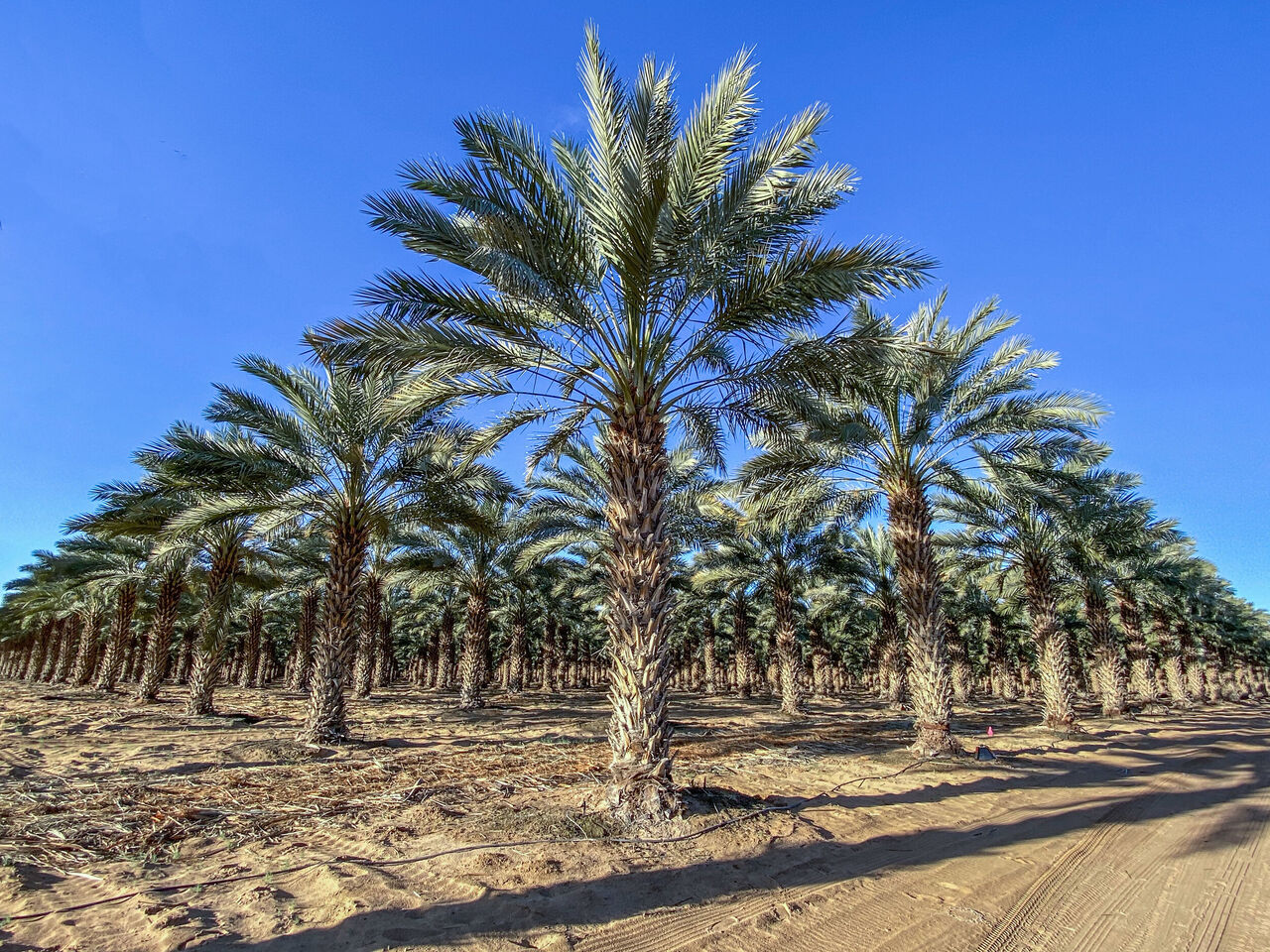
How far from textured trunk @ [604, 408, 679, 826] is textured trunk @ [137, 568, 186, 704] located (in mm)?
19636

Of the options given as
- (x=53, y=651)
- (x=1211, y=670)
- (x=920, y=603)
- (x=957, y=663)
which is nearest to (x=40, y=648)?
(x=53, y=651)

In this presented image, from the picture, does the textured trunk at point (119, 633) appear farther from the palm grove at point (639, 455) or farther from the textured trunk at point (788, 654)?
the textured trunk at point (788, 654)

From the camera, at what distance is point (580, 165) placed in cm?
819

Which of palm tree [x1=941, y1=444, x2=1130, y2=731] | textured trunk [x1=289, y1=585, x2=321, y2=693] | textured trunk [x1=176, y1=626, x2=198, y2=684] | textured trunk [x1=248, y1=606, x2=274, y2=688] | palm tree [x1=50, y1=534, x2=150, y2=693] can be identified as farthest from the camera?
textured trunk [x1=176, y1=626, x2=198, y2=684]

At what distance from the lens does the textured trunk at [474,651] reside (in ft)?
72.3

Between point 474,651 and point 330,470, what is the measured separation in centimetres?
1241

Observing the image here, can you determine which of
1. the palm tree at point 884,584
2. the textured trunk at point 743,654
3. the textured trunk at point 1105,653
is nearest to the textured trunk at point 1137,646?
the textured trunk at point 1105,653

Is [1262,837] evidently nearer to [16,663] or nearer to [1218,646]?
[1218,646]

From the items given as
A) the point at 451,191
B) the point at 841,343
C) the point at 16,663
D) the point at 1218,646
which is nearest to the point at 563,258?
the point at 451,191

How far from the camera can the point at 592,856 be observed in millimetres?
5242

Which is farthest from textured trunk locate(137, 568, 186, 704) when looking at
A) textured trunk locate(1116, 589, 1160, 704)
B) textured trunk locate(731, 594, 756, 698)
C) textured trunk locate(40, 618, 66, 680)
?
textured trunk locate(1116, 589, 1160, 704)

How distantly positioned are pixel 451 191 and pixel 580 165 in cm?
179

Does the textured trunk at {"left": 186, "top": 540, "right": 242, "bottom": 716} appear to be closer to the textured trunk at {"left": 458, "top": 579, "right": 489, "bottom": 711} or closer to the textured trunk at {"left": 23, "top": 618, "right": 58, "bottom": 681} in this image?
the textured trunk at {"left": 458, "top": 579, "right": 489, "bottom": 711}

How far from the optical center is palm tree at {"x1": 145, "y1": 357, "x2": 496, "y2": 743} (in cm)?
1206
